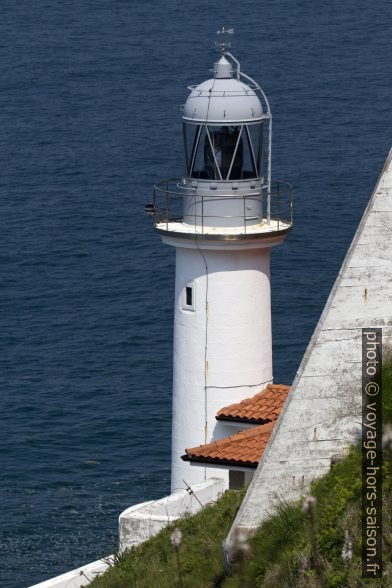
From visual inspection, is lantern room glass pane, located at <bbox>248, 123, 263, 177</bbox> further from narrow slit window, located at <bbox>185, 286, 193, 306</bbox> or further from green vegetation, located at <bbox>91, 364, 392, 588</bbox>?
green vegetation, located at <bbox>91, 364, 392, 588</bbox>

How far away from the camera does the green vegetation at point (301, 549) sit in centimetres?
1481

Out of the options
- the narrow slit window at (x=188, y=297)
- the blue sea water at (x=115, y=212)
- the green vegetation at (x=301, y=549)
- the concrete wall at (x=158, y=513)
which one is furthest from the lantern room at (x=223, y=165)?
the blue sea water at (x=115, y=212)

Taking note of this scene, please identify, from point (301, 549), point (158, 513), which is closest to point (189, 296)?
point (158, 513)

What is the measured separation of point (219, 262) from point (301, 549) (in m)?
10.1

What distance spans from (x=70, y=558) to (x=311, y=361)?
777 inches

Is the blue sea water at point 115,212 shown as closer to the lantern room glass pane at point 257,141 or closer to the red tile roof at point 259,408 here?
the red tile roof at point 259,408

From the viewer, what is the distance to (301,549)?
50.3 feet

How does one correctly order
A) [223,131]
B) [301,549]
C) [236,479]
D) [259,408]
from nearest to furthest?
[301,549] → [236,479] → [259,408] → [223,131]

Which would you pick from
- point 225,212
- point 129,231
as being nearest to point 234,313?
point 225,212

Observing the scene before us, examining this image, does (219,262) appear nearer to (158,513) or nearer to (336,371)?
(158,513)

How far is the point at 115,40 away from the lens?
9825cm

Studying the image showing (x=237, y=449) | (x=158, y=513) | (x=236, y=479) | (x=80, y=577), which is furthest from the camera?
(x=236, y=479)

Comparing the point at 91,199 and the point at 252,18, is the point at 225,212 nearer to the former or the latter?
the point at 91,199

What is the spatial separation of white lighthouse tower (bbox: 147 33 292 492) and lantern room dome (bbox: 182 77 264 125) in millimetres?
15
